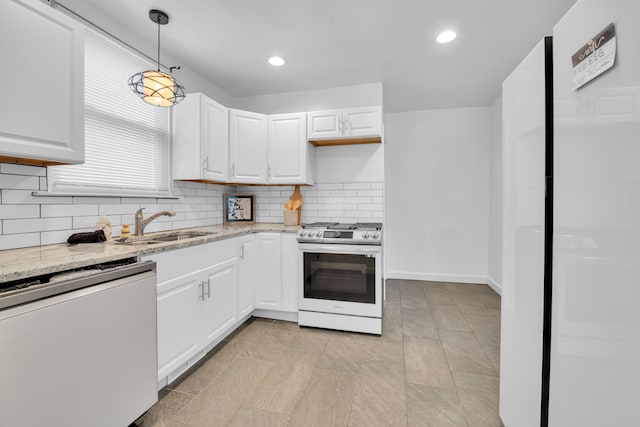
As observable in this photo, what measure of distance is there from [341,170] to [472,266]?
2513 millimetres

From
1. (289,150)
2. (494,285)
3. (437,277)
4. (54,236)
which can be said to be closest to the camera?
(54,236)

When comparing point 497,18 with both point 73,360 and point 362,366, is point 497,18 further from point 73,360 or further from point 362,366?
point 73,360

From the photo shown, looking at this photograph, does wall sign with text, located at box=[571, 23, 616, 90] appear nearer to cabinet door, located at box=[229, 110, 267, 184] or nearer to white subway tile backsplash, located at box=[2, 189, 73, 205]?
white subway tile backsplash, located at box=[2, 189, 73, 205]

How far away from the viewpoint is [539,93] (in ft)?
3.45

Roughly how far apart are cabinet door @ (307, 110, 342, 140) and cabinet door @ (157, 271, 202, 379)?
1.88m

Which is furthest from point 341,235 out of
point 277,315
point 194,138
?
point 194,138

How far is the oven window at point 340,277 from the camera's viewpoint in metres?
2.53

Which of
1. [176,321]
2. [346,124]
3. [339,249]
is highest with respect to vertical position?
[346,124]

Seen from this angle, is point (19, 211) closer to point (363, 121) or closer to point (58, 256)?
point (58, 256)

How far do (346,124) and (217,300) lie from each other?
2.13 metres

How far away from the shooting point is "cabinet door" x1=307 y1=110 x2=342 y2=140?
117 inches

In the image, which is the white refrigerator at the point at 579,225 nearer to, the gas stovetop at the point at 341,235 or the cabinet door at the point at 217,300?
the gas stovetop at the point at 341,235

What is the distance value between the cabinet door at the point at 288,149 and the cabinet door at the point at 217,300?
115 centimetres

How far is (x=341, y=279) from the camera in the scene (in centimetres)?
260
